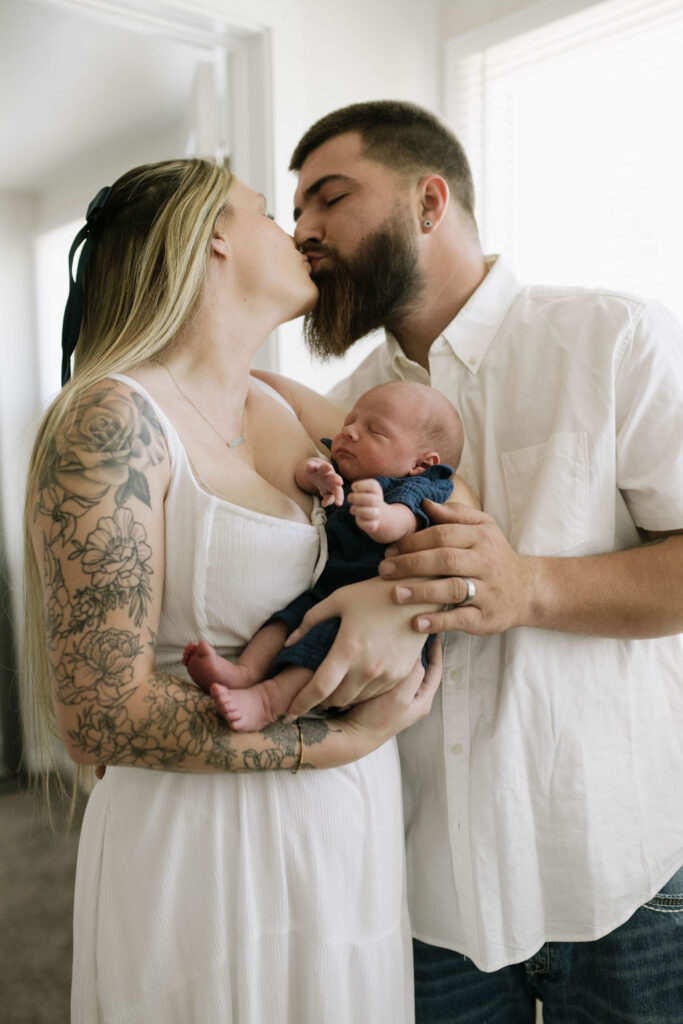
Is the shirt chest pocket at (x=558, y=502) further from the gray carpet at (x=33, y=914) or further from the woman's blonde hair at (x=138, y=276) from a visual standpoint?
the gray carpet at (x=33, y=914)

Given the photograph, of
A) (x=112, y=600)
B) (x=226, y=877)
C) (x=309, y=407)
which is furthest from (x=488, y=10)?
(x=226, y=877)

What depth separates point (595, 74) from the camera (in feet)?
7.91

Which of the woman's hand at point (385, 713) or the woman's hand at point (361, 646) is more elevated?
the woman's hand at point (361, 646)

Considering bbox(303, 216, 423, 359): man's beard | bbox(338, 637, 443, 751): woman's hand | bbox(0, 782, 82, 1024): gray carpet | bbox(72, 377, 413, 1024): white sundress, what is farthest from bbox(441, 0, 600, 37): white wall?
bbox(0, 782, 82, 1024): gray carpet

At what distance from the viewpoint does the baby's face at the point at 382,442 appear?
137 cm

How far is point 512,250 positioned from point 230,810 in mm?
2177

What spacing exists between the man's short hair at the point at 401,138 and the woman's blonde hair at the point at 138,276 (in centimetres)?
46

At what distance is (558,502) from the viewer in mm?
Answer: 1374

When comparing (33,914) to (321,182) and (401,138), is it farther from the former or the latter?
(401,138)

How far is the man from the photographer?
4.37ft

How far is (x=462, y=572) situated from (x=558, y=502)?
28cm

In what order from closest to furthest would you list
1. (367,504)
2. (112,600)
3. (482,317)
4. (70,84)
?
(112,600) → (367,504) → (482,317) → (70,84)

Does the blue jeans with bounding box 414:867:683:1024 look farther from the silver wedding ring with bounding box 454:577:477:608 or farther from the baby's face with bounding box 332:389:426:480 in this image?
the baby's face with bounding box 332:389:426:480

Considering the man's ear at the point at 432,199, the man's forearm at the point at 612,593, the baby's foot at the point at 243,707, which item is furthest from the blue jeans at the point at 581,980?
the man's ear at the point at 432,199
